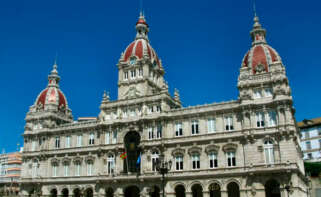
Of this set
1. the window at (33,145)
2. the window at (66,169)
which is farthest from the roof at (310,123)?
the window at (33,145)

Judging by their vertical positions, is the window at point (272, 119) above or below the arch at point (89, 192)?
above

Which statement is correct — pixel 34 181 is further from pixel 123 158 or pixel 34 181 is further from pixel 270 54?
pixel 270 54

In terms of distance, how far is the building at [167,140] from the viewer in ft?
174

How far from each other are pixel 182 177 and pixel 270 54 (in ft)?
82.6

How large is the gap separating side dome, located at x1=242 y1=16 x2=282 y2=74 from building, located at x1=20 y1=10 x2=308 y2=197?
159mm

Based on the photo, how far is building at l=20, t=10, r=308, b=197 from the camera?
53.2 metres

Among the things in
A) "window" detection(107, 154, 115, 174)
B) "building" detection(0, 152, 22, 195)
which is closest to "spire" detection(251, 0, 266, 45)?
"window" detection(107, 154, 115, 174)

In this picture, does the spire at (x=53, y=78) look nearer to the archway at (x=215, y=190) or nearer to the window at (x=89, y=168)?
the window at (x=89, y=168)

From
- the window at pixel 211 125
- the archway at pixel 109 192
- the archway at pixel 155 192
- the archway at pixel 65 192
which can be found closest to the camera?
the window at pixel 211 125

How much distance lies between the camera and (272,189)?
54.4 m

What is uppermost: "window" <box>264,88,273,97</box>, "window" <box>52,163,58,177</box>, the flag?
"window" <box>264,88,273,97</box>

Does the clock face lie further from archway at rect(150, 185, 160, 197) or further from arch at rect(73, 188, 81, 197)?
arch at rect(73, 188, 81, 197)

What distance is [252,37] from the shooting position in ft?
210

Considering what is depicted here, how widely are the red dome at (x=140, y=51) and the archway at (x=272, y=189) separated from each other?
33632 mm
